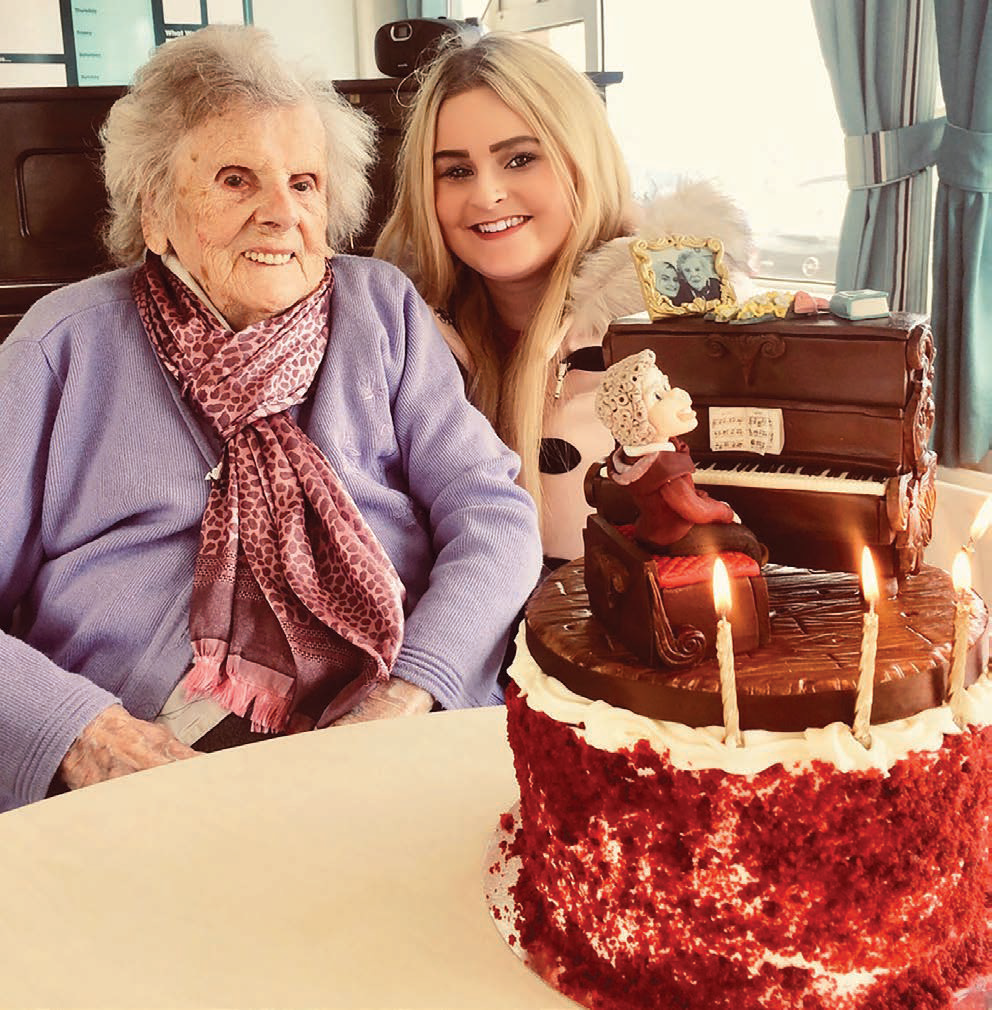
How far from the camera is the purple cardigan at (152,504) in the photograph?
1672mm

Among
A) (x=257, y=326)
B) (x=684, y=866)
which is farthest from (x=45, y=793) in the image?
(x=684, y=866)

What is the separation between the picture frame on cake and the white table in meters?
0.47

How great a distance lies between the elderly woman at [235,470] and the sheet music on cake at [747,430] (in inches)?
29.6

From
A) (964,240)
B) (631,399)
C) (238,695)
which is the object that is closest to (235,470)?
(238,695)

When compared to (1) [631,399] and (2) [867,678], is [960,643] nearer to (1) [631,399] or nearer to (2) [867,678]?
(2) [867,678]

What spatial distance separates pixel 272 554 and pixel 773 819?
1.05 m

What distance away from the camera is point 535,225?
6.98 ft

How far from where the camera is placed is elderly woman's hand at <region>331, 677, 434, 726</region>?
1.58 metres

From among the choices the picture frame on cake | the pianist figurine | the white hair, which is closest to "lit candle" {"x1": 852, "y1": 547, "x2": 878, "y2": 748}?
the pianist figurine

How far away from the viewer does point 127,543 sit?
1698 mm

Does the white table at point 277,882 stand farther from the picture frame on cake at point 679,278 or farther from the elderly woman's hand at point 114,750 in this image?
the picture frame on cake at point 679,278

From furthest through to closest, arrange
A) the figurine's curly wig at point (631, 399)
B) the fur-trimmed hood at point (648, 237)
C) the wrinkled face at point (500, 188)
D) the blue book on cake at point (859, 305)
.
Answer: the wrinkled face at point (500, 188)
the fur-trimmed hood at point (648, 237)
the blue book on cake at point (859, 305)
the figurine's curly wig at point (631, 399)

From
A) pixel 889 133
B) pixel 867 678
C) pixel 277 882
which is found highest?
pixel 889 133

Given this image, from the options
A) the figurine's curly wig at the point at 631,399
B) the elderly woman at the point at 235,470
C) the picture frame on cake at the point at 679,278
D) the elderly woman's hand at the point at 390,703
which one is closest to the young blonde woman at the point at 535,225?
the elderly woman at the point at 235,470
